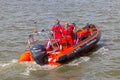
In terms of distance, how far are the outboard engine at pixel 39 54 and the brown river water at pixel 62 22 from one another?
286 millimetres

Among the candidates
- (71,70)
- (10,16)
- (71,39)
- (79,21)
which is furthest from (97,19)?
(71,70)

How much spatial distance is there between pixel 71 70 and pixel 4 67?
2.80m

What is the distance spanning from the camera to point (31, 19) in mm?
24359

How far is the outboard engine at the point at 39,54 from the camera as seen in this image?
14602 mm

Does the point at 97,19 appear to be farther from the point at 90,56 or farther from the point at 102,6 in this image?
the point at 90,56

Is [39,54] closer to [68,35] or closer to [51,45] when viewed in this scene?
[51,45]

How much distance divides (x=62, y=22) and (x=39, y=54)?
8799mm

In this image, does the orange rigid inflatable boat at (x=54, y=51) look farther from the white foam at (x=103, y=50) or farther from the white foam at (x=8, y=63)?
the white foam at (x=103, y=50)

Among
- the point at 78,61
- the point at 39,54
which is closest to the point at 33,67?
the point at 39,54

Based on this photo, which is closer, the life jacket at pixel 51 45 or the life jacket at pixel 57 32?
the life jacket at pixel 51 45

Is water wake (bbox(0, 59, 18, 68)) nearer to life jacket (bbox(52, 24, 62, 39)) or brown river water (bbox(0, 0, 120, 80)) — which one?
brown river water (bbox(0, 0, 120, 80))

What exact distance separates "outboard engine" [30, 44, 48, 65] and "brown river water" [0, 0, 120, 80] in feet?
0.94

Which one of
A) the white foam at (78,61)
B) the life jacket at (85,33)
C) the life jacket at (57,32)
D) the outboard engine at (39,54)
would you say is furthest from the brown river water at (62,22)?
the life jacket at (57,32)

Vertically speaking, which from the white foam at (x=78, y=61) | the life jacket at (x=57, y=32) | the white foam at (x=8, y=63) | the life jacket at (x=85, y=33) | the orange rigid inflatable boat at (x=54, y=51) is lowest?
the white foam at (x=78, y=61)
